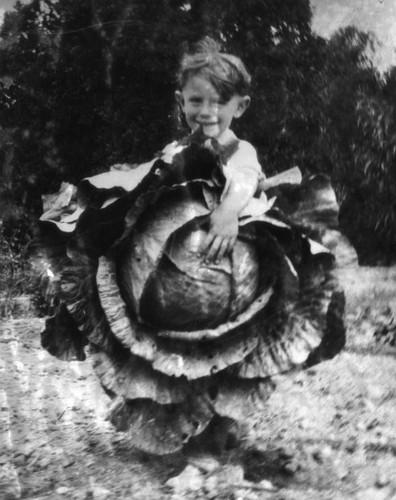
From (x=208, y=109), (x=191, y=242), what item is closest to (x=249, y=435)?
(x=191, y=242)

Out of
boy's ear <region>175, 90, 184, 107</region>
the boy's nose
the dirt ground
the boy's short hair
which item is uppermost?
the boy's short hair

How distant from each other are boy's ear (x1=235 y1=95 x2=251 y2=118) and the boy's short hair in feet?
0.04

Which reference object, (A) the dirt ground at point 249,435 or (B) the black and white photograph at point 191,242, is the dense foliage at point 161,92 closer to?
(B) the black and white photograph at point 191,242

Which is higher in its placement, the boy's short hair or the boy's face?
the boy's short hair

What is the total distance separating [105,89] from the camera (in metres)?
0.89

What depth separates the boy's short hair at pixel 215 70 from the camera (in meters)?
0.90

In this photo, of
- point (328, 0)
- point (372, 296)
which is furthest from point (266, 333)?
point (328, 0)

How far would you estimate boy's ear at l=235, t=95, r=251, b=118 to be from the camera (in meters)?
0.92

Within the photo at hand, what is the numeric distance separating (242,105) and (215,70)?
5 cm

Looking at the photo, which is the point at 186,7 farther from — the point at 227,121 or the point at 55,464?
the point at 55,464

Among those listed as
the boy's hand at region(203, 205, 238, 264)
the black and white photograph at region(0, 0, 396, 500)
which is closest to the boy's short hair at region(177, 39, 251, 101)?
the black and white photograph at region(0, 0, 396, 500)

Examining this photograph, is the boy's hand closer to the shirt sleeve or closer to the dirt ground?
the shirt sleeve

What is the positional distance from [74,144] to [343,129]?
1.04 feet

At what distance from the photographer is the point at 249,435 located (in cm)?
100
